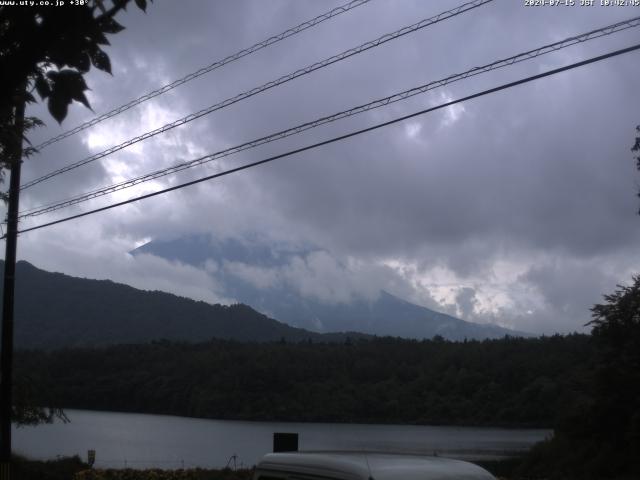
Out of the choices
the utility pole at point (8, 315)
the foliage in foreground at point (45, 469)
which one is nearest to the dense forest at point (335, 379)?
the foliage in foreground at point (45, 469)

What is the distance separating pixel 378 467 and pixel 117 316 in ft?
420

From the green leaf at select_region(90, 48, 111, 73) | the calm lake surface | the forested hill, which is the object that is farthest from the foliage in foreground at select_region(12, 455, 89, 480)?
the forested hill

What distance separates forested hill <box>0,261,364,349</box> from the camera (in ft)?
356

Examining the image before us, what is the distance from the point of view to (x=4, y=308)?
17.4 meters

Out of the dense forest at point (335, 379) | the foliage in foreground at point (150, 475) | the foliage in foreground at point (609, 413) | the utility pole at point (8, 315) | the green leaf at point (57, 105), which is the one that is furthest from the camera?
the dense forest at point (335, 379)

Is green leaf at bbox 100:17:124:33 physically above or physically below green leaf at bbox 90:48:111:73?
above

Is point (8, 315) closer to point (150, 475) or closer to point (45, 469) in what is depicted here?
point (150, 475)

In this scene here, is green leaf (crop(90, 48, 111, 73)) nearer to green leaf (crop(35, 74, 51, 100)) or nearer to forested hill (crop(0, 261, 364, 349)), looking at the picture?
green leaf (crop(35, 74, 51, 100))

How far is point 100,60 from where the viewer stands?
4180 mm

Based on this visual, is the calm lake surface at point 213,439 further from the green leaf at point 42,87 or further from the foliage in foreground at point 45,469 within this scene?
the green leaf at point 42,87

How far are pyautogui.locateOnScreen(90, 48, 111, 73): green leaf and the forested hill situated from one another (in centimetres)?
9709

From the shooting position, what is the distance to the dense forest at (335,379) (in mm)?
51500

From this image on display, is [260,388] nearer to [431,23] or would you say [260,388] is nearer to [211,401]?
[211,401]

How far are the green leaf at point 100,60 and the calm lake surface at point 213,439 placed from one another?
1199 inches
